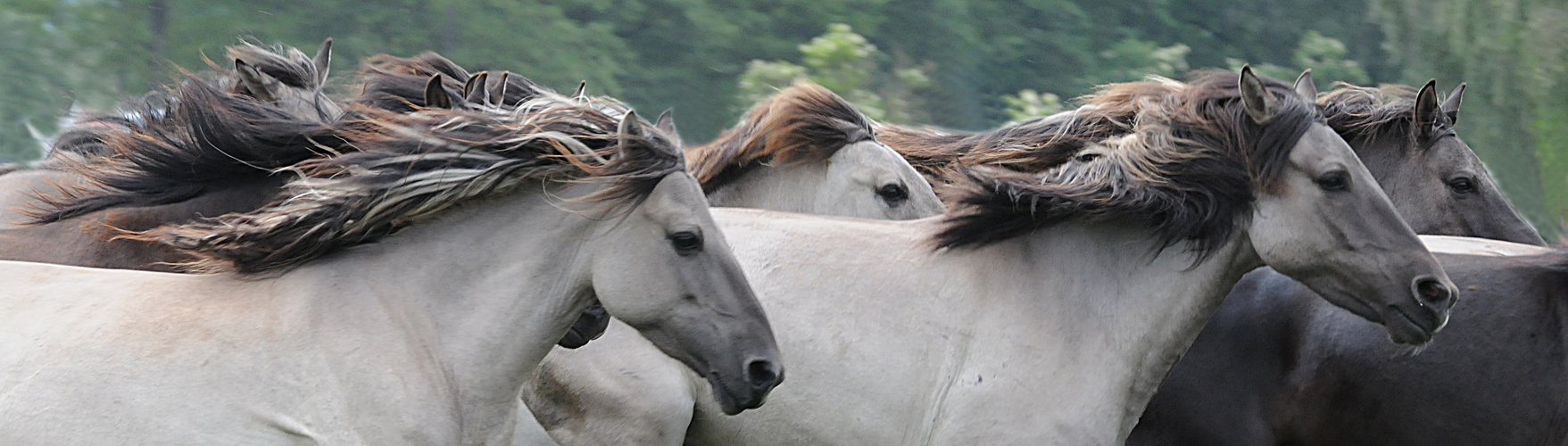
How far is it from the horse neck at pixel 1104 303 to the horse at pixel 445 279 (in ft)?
2.78

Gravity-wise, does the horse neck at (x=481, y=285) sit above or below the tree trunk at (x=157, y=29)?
above

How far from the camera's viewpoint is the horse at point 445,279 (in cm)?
261

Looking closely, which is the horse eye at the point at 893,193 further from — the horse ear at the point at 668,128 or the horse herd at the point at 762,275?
the horse ear at the point at 668,128

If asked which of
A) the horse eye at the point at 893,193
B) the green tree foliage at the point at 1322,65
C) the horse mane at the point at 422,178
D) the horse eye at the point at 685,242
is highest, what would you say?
the horse mane at the point at 422,178

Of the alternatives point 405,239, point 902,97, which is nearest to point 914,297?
point 405,239

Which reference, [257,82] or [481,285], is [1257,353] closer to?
[481,285]

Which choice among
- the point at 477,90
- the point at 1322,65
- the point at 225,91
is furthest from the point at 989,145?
the point at 1322,65

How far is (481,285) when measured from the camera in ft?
9.10

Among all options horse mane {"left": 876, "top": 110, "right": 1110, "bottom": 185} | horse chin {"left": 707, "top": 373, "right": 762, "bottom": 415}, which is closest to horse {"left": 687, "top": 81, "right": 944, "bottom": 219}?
horse mane {"left": 876, "top": 110, "right": 1110, "bottom": 185}

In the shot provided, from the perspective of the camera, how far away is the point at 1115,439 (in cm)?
334

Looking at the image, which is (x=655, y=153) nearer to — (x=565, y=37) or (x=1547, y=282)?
(x=1547, y=282)

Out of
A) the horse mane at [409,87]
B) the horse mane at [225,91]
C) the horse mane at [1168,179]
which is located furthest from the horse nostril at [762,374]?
the horse mane at [225,91]

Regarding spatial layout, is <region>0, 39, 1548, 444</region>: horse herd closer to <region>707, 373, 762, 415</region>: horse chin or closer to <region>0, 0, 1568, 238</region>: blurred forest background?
<region>707, 373, 762, 415</region>: horse chin

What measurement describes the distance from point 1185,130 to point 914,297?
787mm
